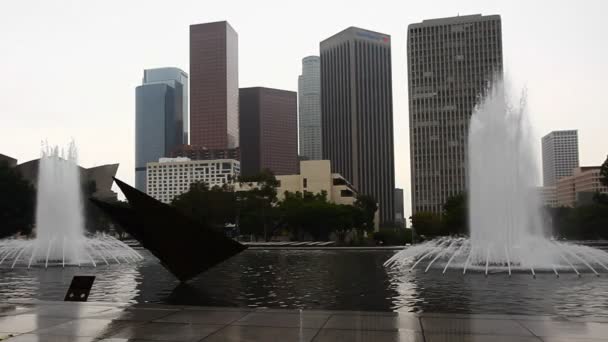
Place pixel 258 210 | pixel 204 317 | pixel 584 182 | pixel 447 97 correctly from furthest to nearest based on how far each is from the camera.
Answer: pixel 584 182 → pixel 447 97 → pixel 258 210 → pixel 204 317

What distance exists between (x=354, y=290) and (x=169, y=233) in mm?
5313

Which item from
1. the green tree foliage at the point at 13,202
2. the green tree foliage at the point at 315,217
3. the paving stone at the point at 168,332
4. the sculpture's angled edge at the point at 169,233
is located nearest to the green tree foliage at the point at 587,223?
the green tree foliage at the point at 315,217

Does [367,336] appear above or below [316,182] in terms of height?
below

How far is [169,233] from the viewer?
14766mm

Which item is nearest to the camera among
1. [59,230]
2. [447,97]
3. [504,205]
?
[504,205]

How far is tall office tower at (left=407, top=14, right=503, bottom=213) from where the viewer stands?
151 m

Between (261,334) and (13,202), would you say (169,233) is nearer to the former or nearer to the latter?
(261,334)

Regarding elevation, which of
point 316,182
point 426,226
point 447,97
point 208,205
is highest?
point 447,97

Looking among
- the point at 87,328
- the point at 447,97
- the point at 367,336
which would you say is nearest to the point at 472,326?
the point at 367,336

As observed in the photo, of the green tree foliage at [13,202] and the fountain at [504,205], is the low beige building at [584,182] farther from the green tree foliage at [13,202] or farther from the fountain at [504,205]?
the fountain at [504,205]

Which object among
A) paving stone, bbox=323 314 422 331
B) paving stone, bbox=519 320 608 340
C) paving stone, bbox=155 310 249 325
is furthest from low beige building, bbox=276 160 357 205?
paving stone, bbox=519 320 608 340

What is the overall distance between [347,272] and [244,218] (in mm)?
56857

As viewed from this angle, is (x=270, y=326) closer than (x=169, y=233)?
Yes

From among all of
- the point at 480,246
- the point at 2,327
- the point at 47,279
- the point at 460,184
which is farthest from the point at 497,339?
the point at 460,184
